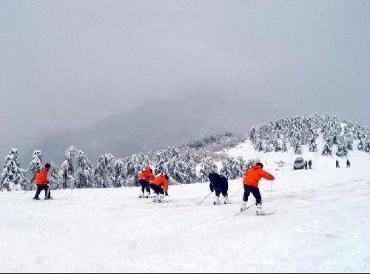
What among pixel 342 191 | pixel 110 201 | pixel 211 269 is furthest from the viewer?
pixel 342 191

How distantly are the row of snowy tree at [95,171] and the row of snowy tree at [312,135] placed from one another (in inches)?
1205

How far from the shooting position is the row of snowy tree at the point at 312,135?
414 ft

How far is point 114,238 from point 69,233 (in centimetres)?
211

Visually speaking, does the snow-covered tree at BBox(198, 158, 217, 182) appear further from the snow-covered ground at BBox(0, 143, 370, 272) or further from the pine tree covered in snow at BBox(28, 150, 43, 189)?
the snow-covered ground at BBox(0, 143, 370, 272)

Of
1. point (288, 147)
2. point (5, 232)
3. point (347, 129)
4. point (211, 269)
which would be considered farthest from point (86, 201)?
point (347, 129)

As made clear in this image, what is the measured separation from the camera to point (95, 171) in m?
79.8

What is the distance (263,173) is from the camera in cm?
1880

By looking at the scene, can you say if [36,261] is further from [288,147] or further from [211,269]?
[288,147]

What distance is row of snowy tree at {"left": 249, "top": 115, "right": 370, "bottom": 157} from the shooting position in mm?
126125

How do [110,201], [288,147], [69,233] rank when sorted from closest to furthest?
Answer: [69,233] < [110,201] < [288,147]

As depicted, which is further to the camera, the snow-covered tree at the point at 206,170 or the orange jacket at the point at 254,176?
the snow-covered tree at the point at 206,170

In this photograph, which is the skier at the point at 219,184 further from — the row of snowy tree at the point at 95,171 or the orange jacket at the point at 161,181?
the row of snowy tree at the point at 95,171

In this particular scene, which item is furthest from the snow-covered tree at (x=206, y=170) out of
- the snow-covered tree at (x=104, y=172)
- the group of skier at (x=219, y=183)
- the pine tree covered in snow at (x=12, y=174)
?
the group of skier at (x=219, y=183)

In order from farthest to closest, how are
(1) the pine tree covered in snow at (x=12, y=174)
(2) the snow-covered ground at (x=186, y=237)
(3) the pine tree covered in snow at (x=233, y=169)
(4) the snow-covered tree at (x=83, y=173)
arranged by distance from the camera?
(3) the pine tree covered in snow at (x=233, y=169) → (4) the snow-covered tree at (x=83, y=173) → (1) the pine tree covered in snow at (x=12, y=174) → (2) the snow-covered ground at (x=186, y=237)
